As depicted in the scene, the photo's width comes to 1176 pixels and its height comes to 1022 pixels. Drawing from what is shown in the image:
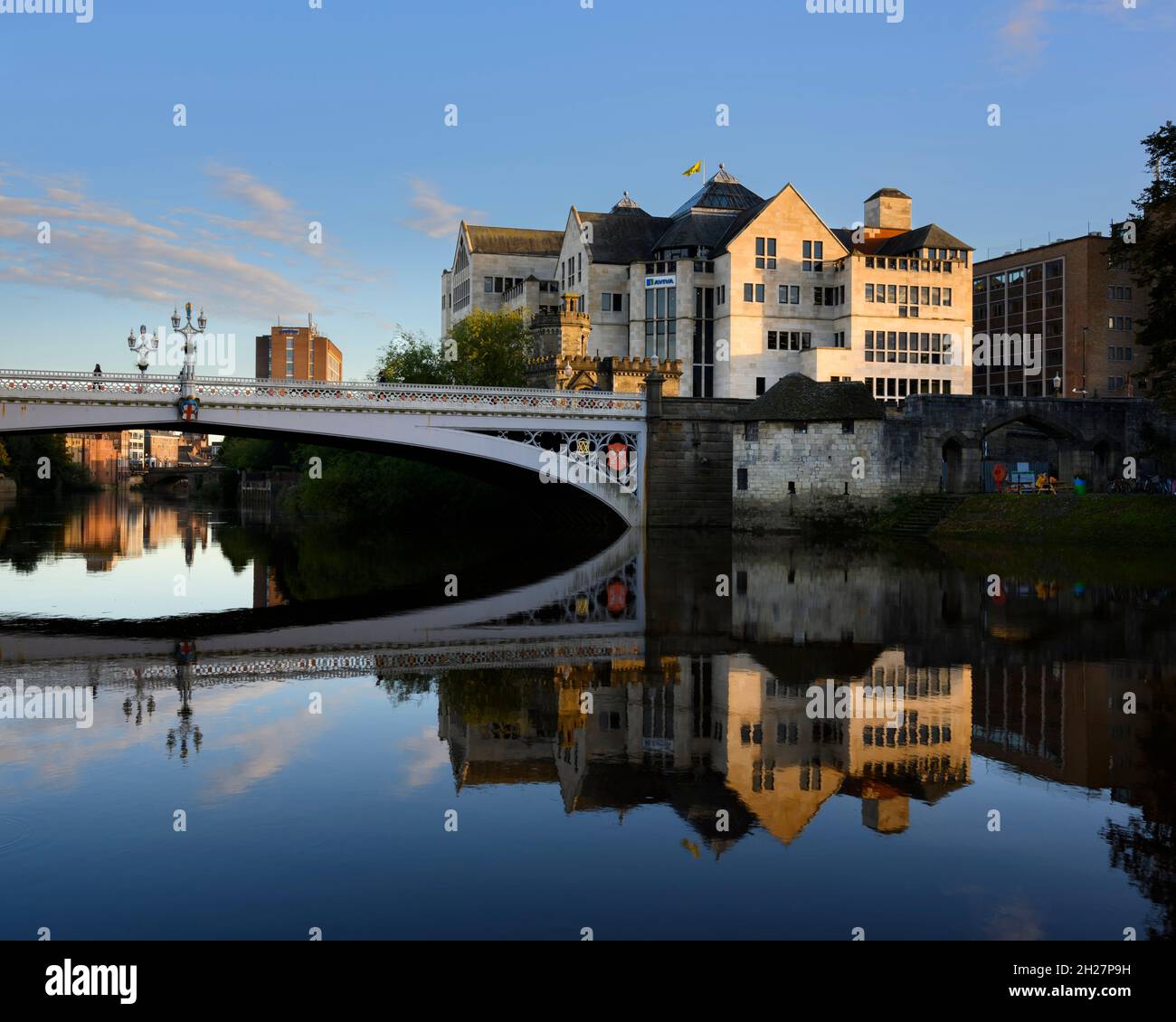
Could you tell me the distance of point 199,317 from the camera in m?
46.1

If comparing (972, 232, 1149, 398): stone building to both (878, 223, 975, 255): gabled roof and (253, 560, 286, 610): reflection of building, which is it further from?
(253, 560, 286, 610): reflection of building

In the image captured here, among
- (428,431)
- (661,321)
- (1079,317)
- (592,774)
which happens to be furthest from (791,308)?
(592,774)

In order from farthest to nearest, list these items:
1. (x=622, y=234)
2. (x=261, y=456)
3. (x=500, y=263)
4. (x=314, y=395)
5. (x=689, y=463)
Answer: (x=261, y=456) → (x=500, y=263) → (x=622, y=234) → (x=689, y=463) → (x=314, y=395)

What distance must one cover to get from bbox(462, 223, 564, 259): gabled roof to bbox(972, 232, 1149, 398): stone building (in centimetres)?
4499

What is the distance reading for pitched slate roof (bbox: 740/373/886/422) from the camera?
188 feet

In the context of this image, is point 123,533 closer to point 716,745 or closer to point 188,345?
point 188,345

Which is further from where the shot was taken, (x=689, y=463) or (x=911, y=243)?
(x=911, y=243)

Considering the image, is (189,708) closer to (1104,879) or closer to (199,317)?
(1104,879)

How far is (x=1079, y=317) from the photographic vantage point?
102 meters

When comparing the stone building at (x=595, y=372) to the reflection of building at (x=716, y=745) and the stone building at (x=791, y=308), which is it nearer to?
the stone building at (x=791, y=308)

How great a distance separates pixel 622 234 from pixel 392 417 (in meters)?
39.8

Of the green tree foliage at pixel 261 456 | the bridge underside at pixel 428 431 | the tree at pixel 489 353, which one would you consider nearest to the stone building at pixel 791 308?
the tree at pixel 489 353

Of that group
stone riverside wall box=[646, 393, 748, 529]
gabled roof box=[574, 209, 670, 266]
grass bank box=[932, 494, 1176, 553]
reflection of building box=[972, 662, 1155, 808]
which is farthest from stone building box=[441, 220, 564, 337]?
reflection of building box=[972, 662, 1155, 808]
